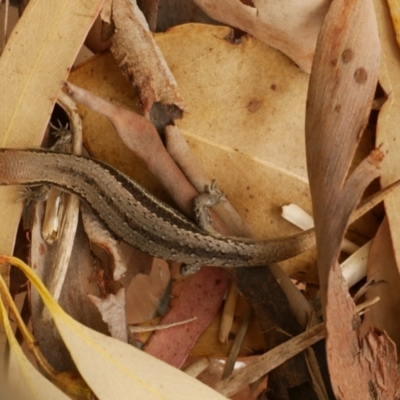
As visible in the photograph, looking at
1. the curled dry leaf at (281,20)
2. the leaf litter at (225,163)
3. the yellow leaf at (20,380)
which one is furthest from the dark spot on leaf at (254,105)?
the yellow leaf at (20,380)

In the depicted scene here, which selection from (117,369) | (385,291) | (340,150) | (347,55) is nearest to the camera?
(340,150)

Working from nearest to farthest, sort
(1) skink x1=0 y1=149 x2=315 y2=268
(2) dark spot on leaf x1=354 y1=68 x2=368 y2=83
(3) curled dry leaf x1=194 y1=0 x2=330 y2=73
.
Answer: (2) dark spot on leaf x1=354 y1=68 x2=368 y2=83
(3) curled dry leaf x1=194 y1=0 x2=330 y2=73
(1) skink x1=0 y1=149 x2=315 y2=268

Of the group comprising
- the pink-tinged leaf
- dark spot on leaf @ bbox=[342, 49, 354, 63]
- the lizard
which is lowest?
the pink-tinged leaf

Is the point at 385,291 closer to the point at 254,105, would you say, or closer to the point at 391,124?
the point at 391,124

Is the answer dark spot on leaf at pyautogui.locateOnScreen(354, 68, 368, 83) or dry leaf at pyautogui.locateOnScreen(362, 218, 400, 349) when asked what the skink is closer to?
dry leaf at pyautogui.locateOnScreen(362, 218, 400, 349)

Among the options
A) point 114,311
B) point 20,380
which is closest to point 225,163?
point 114,311

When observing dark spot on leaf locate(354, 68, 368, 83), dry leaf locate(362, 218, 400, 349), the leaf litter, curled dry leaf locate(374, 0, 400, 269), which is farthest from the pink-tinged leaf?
dark spot on leaf locate(354, 68, 368, 83)

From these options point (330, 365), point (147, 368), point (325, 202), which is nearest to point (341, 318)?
point (330, 365)
